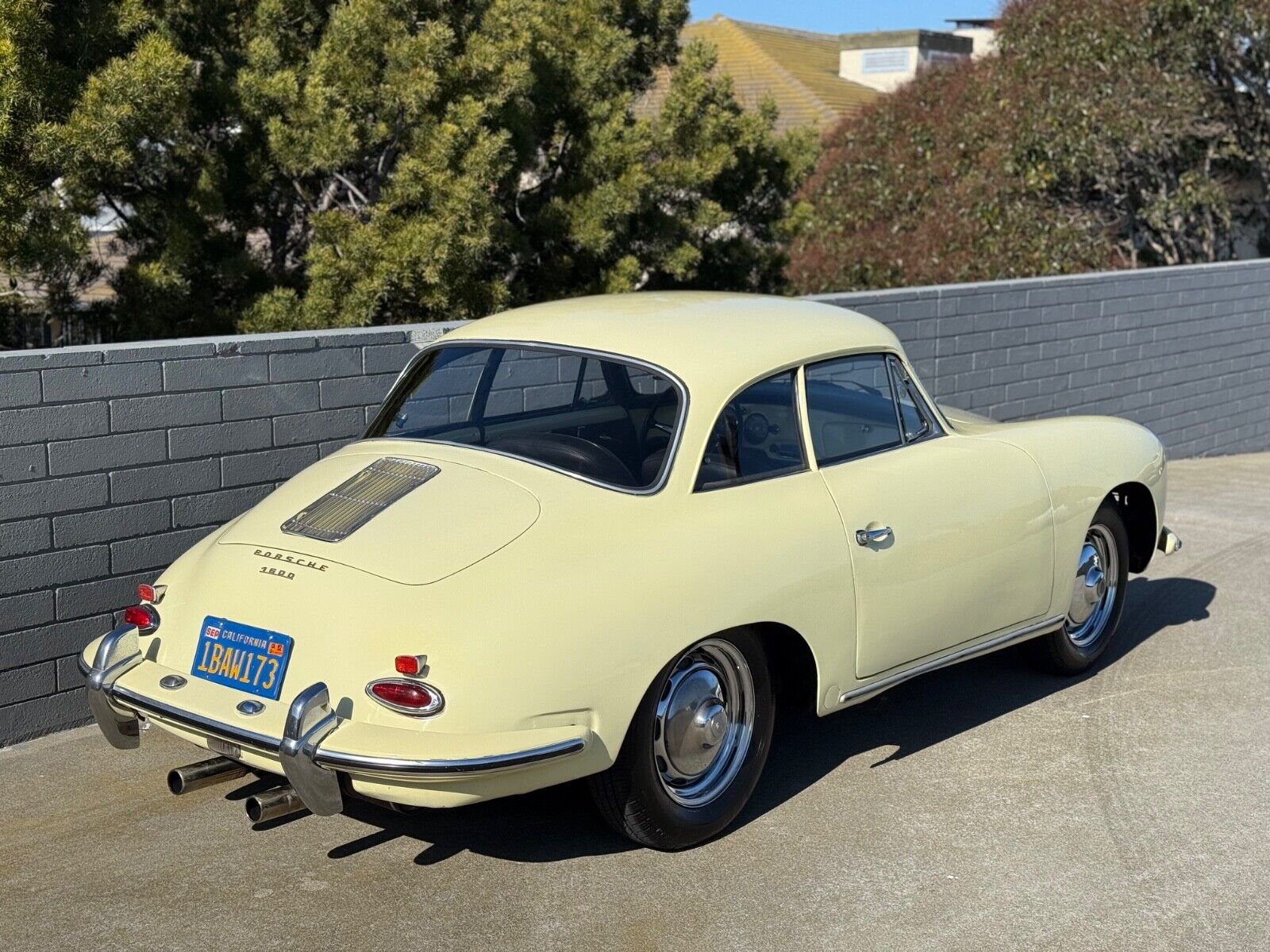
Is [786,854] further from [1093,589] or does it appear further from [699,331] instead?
[1093,589]

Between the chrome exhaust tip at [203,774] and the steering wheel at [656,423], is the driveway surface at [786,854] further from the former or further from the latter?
the steering wheel at [656,423]

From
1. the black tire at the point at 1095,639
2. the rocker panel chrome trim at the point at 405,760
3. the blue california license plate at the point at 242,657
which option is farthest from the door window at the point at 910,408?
the blue california license plate at the point at 242,657

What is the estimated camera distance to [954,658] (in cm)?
537

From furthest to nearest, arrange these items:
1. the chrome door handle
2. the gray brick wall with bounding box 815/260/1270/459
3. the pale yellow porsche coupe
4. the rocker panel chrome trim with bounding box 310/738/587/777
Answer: the gray brick wall with bounding box 815/260/1270/459 < the chrome door handle < the pale yellow porsche coupe < the rocker panel chrome trim with bounding box 310/738/587/777

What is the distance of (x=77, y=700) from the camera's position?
5.65 m

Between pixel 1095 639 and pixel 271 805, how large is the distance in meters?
3.75

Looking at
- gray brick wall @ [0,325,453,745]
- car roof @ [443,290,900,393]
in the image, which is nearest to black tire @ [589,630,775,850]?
car roof @ [443,290,900,393]

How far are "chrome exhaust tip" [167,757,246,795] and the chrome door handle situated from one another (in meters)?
2.06

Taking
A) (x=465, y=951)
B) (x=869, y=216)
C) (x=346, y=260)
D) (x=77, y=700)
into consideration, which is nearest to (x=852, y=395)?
(x=465, y=951)

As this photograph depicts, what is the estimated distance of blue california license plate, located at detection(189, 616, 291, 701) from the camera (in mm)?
4172

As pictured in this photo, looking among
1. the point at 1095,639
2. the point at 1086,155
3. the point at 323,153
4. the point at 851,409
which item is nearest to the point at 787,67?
the point at 1086,155

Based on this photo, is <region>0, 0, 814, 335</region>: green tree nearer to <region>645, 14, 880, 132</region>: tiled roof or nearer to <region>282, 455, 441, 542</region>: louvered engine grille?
<region>282, 455, 441, 542</region>: louvered engine grille

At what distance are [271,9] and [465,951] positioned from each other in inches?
276

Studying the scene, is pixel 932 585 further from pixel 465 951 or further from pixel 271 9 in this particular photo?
pixel 271 9
